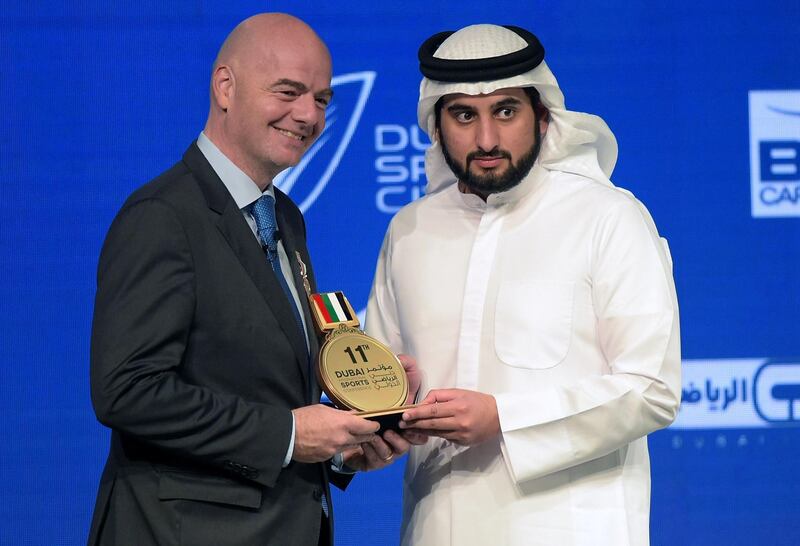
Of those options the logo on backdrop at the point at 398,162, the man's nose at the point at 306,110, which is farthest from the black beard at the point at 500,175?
the logo on backdrop at the point at 398,162

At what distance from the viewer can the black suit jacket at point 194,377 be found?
1896 millimetres

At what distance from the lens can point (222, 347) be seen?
2.00m

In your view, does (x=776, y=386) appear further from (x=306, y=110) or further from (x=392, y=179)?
(x=306, y=110)

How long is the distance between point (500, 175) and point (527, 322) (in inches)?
13.0

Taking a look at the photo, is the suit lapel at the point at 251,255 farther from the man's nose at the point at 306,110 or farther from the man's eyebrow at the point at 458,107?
the man's eyebrow at the point at 458,107

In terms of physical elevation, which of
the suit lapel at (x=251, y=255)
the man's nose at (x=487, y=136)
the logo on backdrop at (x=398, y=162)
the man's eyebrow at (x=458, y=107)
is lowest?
the suit lapel at (x=251, y=255)

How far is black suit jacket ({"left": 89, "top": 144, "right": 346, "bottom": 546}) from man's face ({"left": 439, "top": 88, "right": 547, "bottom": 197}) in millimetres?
567

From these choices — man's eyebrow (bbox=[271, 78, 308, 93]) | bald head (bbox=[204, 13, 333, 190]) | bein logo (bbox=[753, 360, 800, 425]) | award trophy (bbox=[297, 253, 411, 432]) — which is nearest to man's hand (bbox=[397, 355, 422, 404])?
award trophy (bbox=[297, 253, 411, 432])

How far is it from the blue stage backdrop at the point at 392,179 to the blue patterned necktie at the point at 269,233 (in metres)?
1.39

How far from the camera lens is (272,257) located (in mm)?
2168

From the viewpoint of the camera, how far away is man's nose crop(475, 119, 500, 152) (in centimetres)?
236

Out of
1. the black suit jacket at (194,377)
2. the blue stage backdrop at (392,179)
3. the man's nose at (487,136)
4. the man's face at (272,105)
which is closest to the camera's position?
the black suit jacket at (194,377)

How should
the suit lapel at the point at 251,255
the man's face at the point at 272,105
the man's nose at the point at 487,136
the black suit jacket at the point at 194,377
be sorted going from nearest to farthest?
the black suit jacket at the point at 194,377 → the suit lapel at the point at 251,255 → the man's face at the point at 272,105 → the man's nose at the point at 487,136

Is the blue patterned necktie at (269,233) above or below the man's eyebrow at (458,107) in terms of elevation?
below
